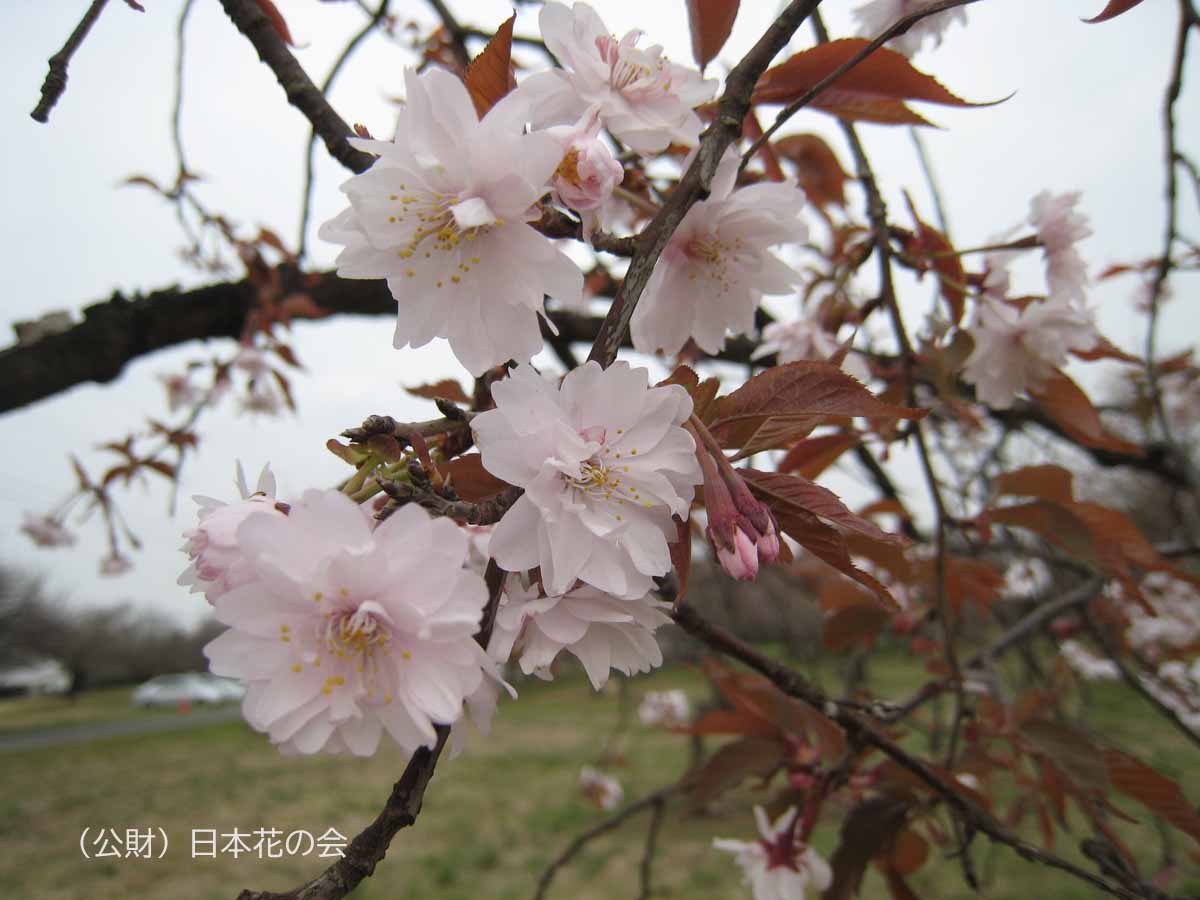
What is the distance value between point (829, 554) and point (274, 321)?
6.57 feet

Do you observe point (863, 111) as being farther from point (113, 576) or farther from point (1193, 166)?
point (113, 576)

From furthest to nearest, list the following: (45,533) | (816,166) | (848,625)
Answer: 1. (45,533)
2. (848,625)
3. (816,166)

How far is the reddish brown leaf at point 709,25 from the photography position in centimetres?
71

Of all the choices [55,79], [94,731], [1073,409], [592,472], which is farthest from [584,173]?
[94,731]

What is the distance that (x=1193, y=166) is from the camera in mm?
1595

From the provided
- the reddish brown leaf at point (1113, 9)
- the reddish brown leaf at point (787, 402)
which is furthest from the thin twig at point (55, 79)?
the reddish brown leaf at point (1113, 9)

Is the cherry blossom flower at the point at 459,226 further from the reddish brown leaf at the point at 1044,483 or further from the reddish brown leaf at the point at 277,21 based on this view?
the reddish brown leaf at the point at 1044,483

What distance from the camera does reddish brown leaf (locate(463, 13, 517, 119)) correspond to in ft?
1.75

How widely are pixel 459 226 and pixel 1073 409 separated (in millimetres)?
1001

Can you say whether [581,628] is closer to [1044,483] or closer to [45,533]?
[1044,483]

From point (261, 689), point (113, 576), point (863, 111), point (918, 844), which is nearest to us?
point (261, 689)

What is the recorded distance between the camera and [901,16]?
1025mm

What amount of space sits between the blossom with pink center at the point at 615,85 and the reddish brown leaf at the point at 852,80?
0.35 feet

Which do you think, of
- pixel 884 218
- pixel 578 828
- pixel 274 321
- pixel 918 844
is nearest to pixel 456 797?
pixel 578 828
